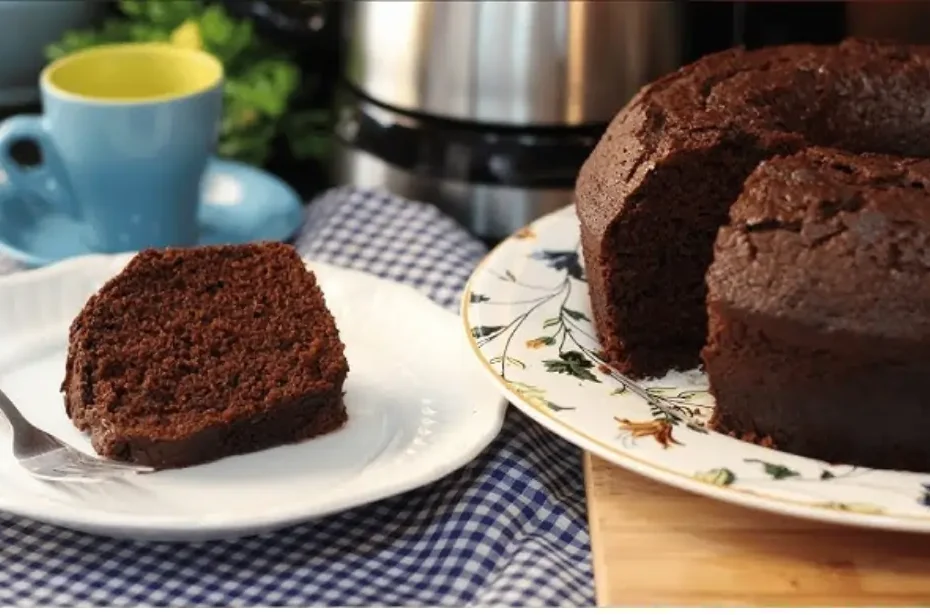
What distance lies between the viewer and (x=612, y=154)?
1.26 metres

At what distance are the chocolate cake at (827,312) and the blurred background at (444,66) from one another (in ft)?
1.68

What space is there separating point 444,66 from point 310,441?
2.03 ft

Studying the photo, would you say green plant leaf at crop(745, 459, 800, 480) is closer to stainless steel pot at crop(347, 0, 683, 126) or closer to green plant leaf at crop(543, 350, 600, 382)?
green plant leaf at crop(543, 350, 600, 382)

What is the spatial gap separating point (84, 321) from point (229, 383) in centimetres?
17

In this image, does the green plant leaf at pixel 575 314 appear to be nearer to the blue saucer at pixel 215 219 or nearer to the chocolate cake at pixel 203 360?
the chocolate cake at pixel 203 360

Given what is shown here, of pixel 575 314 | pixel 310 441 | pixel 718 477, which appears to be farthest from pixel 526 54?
pixel 718 477

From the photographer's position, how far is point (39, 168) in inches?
64.9

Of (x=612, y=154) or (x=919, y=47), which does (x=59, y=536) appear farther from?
(x=919, y=47)

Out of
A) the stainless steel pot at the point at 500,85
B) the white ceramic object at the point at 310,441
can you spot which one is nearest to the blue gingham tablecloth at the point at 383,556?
the white ceramic object at the point at 310,441

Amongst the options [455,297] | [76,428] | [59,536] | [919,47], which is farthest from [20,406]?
[919,47]

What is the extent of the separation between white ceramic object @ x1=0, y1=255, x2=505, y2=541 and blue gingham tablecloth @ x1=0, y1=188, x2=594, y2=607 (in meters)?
0.03

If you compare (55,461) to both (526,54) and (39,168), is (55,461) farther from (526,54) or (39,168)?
(526,54)

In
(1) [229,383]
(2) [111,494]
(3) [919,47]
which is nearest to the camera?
(2) [111,494]

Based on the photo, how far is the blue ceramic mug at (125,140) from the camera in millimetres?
1540
